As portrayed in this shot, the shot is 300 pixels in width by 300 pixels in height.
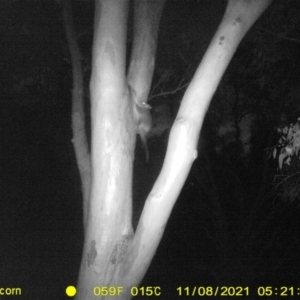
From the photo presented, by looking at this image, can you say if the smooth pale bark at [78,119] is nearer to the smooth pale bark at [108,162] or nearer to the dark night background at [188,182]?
the smooth pale bark at [108,162]

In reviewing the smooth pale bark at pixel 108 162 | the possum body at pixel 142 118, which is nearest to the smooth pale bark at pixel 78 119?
the smooth pale bark at pixel 108 162

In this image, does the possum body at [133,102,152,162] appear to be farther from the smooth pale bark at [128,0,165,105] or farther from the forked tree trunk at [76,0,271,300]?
the forked tree trunk at [76,0,271,300]

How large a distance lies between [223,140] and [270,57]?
2.38m

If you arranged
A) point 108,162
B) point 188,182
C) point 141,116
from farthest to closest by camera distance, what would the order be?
point 188,182, point 141,116, point 108,162

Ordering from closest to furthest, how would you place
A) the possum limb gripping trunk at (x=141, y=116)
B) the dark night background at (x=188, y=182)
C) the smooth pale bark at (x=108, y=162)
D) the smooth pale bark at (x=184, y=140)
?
the smooth pale bark at (x=184, y=140)
the smooth pale bark at (x=108, y=162)
the possum limb gripping trunk at (x=141, y=116)
the dark night background at (x=188, y=182)

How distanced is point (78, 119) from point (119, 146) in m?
1.18

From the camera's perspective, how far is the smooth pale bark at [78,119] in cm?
384

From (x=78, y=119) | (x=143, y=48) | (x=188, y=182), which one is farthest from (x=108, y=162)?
(x=188, y=182)

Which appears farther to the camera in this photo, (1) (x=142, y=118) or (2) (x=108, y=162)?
(1) (x=142, y=118)

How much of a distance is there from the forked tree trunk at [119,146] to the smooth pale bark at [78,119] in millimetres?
419

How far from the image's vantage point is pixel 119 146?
319 cm

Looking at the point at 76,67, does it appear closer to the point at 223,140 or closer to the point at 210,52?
the point at 210,52

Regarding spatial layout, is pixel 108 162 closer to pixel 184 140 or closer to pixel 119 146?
pixel 119 146

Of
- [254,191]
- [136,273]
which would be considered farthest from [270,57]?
[136,273]
